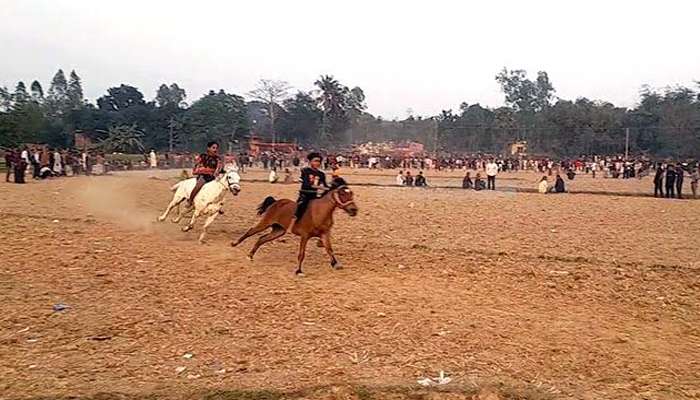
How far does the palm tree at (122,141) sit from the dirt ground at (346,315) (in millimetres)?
54126

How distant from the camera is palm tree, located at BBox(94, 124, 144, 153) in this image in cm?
6713

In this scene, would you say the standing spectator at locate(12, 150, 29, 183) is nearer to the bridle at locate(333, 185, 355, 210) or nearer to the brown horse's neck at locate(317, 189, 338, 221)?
the brown horse's neck at locate(317, 189, 338, 221)

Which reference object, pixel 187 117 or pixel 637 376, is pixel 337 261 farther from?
pixel 187 117

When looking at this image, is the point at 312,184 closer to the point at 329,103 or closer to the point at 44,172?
the point at 44,172

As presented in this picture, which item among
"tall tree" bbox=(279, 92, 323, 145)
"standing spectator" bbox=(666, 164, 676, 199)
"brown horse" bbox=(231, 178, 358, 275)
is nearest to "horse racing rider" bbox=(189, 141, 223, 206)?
"brown horse" bbox=(231, 178, 358, 275)

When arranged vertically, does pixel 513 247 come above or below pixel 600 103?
below

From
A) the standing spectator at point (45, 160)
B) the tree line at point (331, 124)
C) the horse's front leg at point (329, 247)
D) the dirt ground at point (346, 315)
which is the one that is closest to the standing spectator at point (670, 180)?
the dirt ground at point (346, 315)

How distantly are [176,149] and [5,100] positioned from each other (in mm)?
21097

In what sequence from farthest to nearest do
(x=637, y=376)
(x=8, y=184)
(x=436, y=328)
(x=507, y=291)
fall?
(x=8, y=184) < (x=507, y=291) < (x=436, y=328) < (x=637, y=376)

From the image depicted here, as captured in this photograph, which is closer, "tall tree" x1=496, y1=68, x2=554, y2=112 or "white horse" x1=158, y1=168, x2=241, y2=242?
"white horse" x1=158, y1=168, x2=241, y2=242

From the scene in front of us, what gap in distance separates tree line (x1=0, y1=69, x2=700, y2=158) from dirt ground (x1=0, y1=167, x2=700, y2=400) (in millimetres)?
52039

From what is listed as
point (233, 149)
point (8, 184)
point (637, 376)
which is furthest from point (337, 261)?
point (233, 149)

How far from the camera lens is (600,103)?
92.0 meters

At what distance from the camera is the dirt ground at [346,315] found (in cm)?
584
